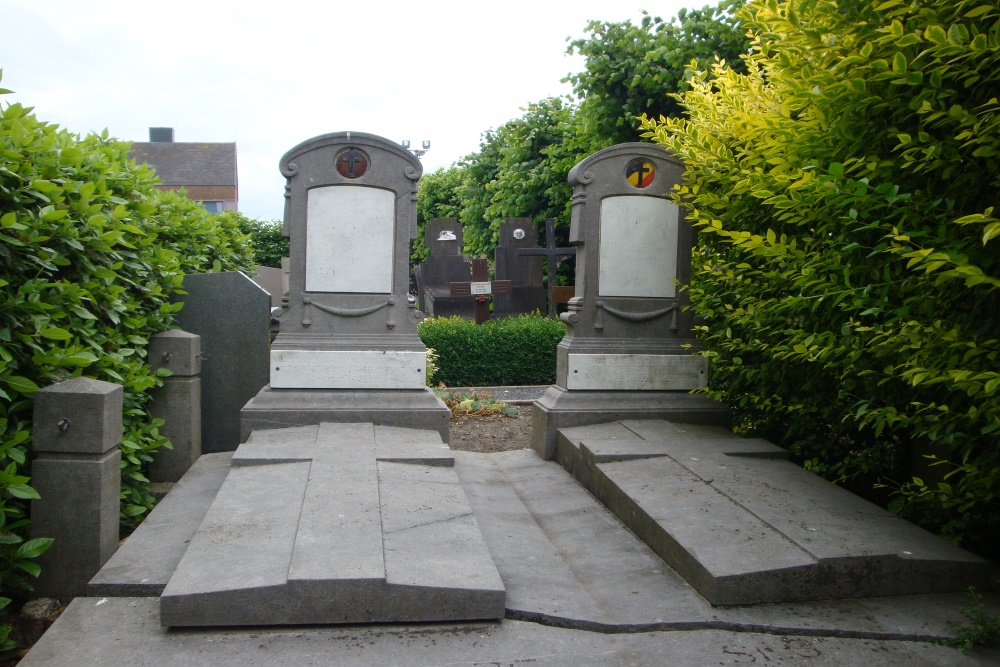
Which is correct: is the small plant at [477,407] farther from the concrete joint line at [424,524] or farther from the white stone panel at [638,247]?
the concrete joint line at [424,524]

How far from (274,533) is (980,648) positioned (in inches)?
115

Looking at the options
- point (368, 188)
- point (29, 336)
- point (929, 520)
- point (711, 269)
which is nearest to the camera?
point (29, 336)

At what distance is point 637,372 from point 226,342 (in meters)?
3.20

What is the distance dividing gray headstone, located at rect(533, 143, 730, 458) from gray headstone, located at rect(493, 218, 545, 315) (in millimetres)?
9586

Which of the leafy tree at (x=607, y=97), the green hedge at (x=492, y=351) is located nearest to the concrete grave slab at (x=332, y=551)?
the leafy tree at (x=607, y=97)

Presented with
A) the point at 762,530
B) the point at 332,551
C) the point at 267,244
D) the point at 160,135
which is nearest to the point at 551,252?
the point at 762,530

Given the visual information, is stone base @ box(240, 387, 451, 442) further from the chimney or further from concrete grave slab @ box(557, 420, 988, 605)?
the chimney

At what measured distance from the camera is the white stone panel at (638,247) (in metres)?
6.56

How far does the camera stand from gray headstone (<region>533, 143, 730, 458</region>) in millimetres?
6449

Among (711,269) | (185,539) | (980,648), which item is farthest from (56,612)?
(711,269)

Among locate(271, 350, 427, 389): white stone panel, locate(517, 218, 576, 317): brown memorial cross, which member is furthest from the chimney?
locate(271, 350, 427, 389): white stone panel

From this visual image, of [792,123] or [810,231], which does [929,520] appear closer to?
[810,231]

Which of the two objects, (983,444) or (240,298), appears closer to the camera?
(983,444)

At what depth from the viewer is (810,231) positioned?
4.79 meters
